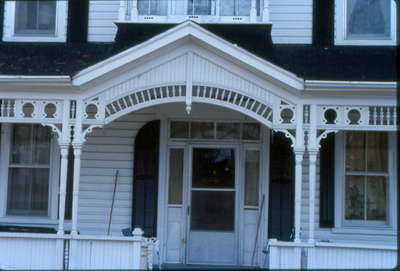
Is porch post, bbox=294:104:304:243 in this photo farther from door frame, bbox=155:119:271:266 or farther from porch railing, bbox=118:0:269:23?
porch railing, bbox=118:0:269:23

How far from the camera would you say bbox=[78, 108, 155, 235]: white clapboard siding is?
11.5 metres

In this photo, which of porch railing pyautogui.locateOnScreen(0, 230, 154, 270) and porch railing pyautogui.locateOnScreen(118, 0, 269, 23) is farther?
porch railing pyautogui.locateOnScreen(118, 0, 269, 23)

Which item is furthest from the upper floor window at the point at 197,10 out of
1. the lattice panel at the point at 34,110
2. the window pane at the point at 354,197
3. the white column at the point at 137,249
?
the white column at the point at 137,249

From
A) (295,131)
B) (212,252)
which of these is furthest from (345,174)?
(212,252)

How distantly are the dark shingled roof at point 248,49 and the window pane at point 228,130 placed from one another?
152 cm

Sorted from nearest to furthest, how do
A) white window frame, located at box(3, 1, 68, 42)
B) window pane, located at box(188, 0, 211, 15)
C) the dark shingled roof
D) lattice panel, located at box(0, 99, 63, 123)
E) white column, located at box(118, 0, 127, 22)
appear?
lattice panel, located at box(0, 99, 63, 123) < the dark shingled roof < white column, located at box(118, 0, 127, 22) < window pane, located at box(188, 0, 211, 15) < white window frame, located at box(3, 1, 68, 42)

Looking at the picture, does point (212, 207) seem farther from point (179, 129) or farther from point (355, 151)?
point (355, 151)

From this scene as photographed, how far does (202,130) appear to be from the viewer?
11633mm

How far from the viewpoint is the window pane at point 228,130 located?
11570 millimetres

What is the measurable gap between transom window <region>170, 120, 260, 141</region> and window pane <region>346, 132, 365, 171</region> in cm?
175

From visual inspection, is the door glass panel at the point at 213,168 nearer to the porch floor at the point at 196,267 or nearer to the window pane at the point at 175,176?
the window pane at the point at 175,176

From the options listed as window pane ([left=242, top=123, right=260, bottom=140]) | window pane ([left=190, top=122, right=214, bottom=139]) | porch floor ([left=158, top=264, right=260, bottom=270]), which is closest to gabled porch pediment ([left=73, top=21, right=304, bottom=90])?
window pane ([left=242, top=123, right=260, bottom=140])

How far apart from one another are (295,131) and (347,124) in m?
0.84

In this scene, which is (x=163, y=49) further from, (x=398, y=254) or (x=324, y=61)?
(x=398, y=254)
